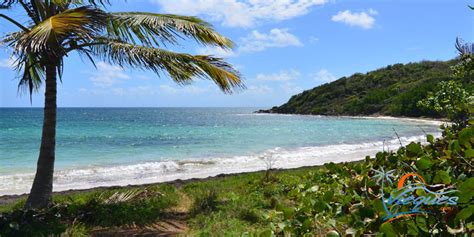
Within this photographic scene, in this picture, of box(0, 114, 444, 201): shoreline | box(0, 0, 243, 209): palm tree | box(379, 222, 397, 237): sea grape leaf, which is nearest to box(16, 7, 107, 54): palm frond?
box(0, 0, 243, 209): palm tree

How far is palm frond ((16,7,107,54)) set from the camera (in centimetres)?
460

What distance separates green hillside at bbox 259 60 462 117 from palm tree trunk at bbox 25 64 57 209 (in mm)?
66680

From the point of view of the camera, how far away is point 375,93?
3300 inches

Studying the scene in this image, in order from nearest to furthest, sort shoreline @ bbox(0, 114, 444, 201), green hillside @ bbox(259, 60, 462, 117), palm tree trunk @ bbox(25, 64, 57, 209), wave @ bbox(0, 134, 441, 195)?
palm tree trunk @ bbox(25, 64, 57, 209)
shoreline @ bbox(0, 114, 444, 201)
wave @ bbox(0, 134, 441, 195)
green hillside @ bbox(259, 60, 462, 117)

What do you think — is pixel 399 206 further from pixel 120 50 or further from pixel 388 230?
pixel 120 50

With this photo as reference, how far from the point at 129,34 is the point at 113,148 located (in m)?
17.7

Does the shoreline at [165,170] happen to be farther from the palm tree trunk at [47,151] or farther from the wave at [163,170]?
the palm tree trunk at [47,151]

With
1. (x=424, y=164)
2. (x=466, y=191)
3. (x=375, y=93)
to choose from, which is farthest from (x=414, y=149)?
(x=375, y=93)

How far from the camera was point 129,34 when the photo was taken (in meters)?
6.81

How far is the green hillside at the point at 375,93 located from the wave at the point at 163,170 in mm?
52559

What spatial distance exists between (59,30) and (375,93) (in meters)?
86.1

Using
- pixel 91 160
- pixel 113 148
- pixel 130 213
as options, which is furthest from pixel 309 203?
pixel 113 148

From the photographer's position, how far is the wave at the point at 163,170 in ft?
42.2

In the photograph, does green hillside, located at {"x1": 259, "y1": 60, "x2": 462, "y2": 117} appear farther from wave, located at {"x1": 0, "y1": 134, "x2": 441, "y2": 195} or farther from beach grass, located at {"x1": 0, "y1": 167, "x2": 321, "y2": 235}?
beach grass, located at {"x1": 0, "y1": 167, "x2": 321, "y2": 235}
